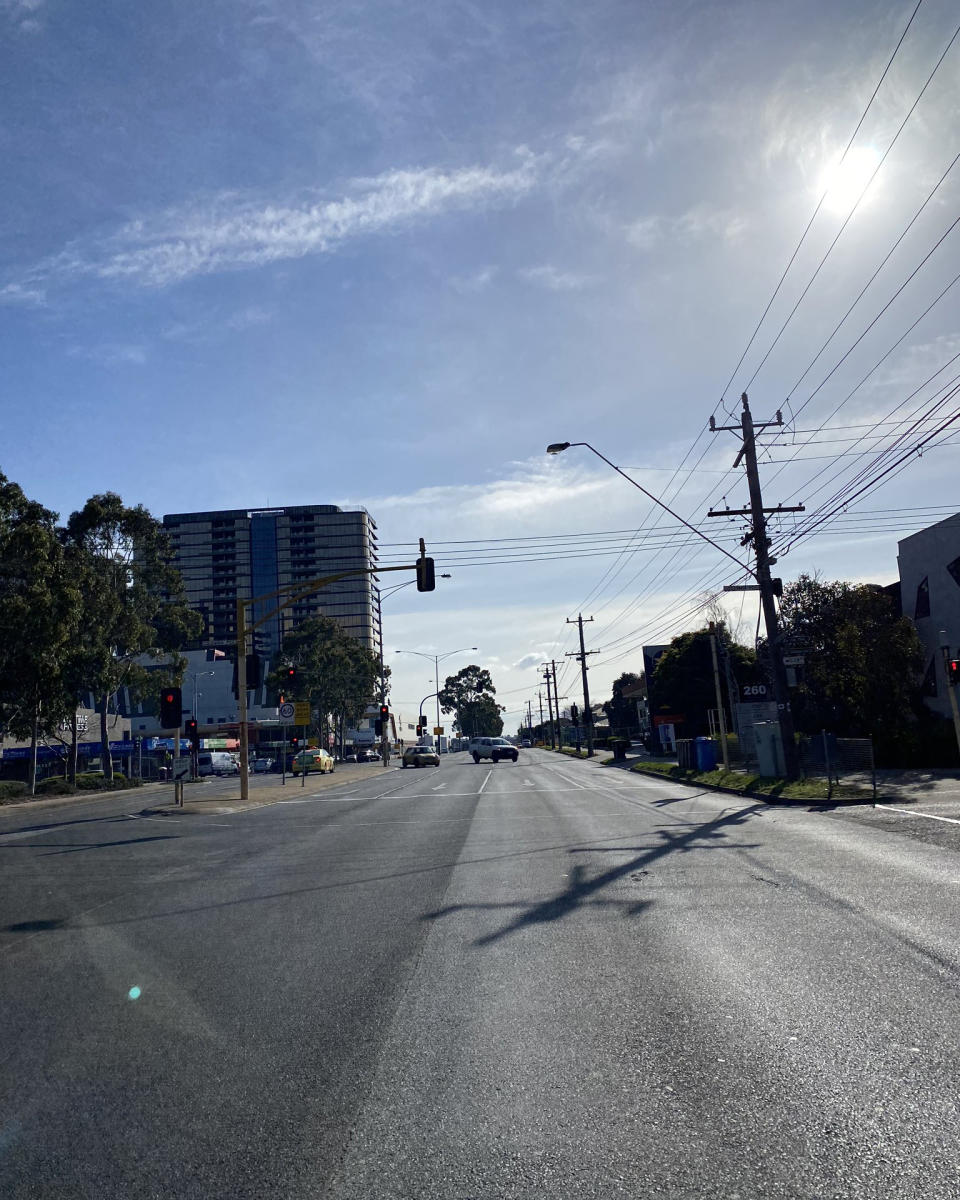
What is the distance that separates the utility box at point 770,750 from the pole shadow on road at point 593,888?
439 inches

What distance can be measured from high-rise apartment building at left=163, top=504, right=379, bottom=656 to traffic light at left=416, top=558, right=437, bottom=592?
511ft

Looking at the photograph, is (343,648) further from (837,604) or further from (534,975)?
(534,975)

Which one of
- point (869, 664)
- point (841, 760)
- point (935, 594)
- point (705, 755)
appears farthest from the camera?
point (935, 594)

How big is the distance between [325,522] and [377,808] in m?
162

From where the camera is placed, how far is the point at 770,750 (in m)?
28.1

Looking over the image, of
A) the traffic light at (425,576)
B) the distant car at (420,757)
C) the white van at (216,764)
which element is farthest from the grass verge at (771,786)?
the white van at (216,764)

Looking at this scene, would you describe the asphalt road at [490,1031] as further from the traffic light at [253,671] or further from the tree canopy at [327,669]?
the tree canopy at [327,669]

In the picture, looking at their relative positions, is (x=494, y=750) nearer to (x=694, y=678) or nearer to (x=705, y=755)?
(x=694, y=678)

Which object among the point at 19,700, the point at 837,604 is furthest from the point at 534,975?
the point at 19,700

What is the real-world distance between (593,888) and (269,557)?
582ft

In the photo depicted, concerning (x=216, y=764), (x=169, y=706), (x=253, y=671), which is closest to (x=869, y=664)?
(x=253, y=671)

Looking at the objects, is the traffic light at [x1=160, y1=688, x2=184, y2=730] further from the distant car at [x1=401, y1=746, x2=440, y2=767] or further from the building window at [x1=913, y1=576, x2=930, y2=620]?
the distant car at [x1=401, y1=746, x2=440, y2=767]

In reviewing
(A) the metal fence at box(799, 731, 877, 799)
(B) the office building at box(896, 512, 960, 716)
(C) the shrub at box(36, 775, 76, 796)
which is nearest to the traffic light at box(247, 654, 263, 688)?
(C) the shrub at box(36, 775, 76, 796)

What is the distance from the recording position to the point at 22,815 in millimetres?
29703
